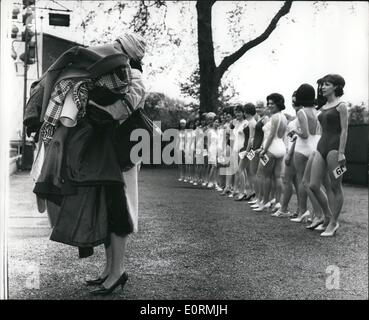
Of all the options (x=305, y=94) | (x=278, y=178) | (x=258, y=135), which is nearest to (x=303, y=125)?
(x=305, y=94)

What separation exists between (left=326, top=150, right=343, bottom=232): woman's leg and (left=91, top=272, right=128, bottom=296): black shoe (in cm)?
276

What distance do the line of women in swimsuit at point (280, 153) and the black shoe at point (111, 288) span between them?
1172 mm

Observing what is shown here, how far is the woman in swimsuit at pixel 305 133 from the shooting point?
6.23 m

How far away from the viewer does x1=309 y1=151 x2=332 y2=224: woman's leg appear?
5840 mm

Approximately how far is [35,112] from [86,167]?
0.41 metres

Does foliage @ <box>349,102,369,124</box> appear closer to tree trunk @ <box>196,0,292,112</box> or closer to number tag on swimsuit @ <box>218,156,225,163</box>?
number tag on swimsuit @ <box>218,156,225,163</box>

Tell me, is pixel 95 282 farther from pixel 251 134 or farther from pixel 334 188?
pixel 251 134

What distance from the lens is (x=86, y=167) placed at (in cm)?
327

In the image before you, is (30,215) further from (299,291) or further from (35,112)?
(299,291)

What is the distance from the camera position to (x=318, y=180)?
5875 mm

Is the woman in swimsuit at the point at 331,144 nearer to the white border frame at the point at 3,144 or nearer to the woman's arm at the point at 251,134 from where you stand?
the woman's arm at the point at 251,134

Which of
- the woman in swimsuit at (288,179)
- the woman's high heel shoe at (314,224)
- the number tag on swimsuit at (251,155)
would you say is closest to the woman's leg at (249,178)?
the number tag on swimsuit at (251,155)

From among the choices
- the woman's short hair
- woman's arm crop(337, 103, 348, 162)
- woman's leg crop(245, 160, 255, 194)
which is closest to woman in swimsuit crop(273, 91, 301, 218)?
woman's leg crop(245, 160, 255, 194)
